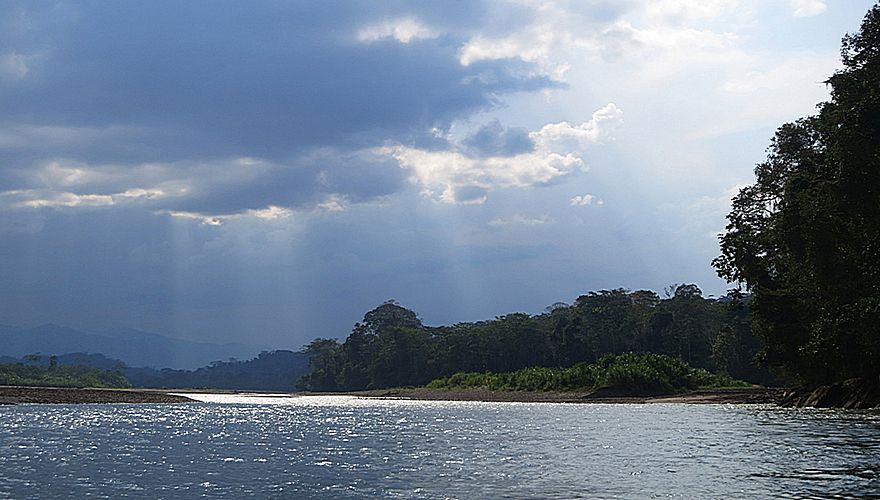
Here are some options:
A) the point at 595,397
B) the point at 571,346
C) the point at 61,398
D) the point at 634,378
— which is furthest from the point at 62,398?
the point at 571,346

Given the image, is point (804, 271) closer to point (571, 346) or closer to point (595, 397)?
point (595, 397)

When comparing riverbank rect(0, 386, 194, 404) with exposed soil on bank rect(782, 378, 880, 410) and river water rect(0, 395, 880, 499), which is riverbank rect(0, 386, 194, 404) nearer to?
river water rect(0, 395, 880, 499)

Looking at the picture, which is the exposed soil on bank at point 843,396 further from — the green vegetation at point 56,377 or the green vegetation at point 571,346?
the green vegetation at point 56,377

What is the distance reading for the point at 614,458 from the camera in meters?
29.3

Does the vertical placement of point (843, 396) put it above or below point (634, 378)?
below

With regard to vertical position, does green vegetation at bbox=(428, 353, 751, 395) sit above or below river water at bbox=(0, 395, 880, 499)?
above

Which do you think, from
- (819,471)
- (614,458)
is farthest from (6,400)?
(819,471)

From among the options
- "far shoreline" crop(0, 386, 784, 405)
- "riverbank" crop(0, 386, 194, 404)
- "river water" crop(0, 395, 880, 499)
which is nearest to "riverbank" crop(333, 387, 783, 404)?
"far shoreline" crop(0, 386, 784, 405)

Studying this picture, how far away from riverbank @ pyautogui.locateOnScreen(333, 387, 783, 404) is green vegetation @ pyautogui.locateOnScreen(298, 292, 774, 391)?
7.13ft

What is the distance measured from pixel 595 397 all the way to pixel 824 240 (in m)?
45.4

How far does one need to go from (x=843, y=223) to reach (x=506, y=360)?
94.3m

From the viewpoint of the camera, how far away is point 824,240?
47750mm

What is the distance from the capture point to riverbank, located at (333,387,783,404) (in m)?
76.8

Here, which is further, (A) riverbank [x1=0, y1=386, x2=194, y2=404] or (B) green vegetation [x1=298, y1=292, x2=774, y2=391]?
(B) green vegetation [x1=298, y1=292, x2=774, y2=391]
